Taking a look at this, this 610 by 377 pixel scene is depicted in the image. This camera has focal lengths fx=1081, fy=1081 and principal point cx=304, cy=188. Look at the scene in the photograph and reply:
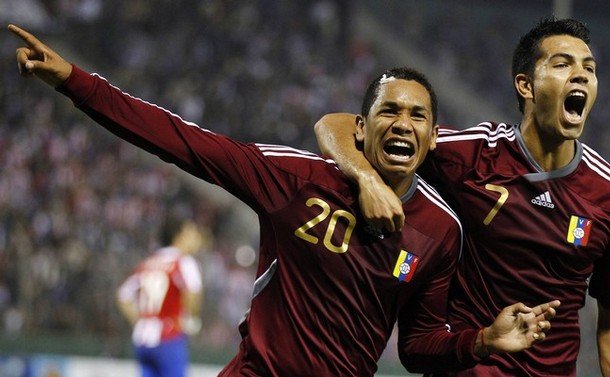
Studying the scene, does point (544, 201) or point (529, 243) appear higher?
point (544, 201)

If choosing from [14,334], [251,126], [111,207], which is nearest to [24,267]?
[14,334]

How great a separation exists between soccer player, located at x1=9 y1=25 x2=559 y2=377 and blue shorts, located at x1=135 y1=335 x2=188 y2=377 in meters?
6.35

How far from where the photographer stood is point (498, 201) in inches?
171

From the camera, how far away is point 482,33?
22359 mm

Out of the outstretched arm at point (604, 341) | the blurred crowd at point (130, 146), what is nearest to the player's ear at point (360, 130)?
the outstretched arm at point (604, 341)

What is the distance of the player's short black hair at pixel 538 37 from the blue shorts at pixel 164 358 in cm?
648

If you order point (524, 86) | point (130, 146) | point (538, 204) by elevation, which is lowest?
point (538, 204)

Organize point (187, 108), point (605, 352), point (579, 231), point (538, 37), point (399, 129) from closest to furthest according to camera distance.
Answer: point (399, 129)
point (579, 231)
point (538, 37)
point (605, 352)
point (187, 108)

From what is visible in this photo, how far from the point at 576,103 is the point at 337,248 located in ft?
3.84

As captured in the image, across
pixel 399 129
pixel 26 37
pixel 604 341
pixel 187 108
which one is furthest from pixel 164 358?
pixel 187 108

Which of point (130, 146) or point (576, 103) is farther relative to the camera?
point (130, 146)

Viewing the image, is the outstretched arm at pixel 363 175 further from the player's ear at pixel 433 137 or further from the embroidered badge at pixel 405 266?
the player's ear at pixel 433 137

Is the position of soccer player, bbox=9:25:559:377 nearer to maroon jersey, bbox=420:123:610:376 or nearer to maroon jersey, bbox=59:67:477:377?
maroon jersey, bbox=59:67:477:377

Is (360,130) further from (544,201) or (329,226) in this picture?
(544,201)
